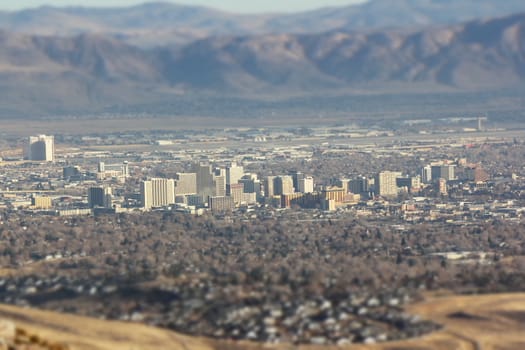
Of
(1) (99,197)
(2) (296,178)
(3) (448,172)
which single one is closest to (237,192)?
(2) (296,178)

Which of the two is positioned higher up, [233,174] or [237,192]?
[233,174]

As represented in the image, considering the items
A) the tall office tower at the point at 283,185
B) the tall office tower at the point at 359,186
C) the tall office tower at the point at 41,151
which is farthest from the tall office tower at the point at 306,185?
the tall office tower at the point at 41,151

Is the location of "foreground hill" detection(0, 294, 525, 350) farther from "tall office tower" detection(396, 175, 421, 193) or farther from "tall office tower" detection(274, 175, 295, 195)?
"tall office tower" detection(396, 175, 421, 193)

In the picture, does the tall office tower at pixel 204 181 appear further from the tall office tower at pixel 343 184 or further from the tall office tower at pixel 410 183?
the tall office tower at pixel 410 183

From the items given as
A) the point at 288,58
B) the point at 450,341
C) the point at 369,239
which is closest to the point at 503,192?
the point at 369,239

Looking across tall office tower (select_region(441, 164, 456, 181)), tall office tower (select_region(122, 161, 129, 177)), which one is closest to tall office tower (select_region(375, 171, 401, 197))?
tall office tower (select_region(441, 164, 456, 181))

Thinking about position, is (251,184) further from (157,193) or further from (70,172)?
(70,172)
